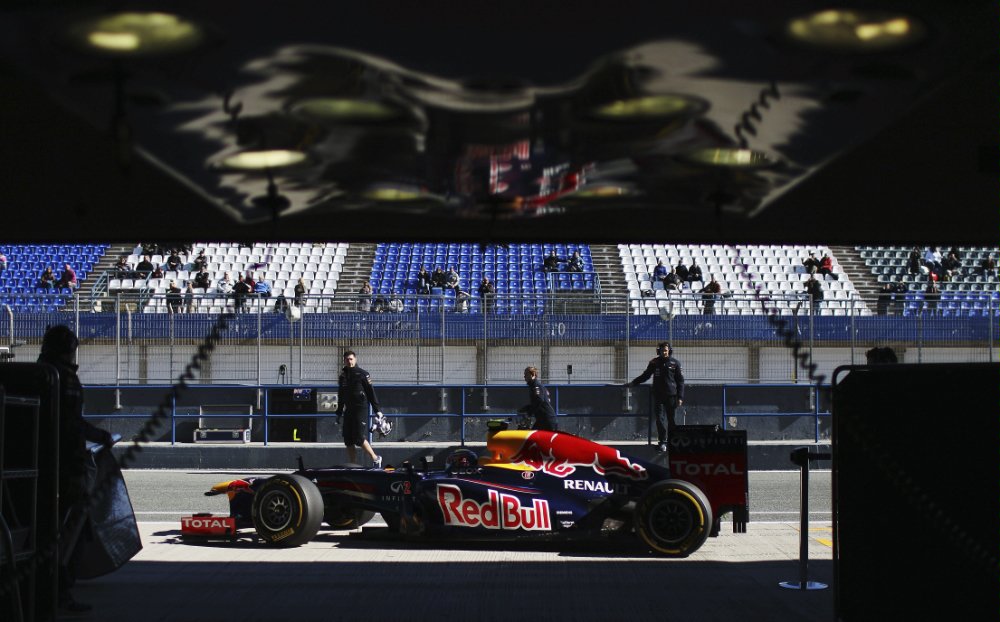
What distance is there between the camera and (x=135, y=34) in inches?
175

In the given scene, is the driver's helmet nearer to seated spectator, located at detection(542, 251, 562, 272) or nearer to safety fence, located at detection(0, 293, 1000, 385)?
safety fence, located at detection(0, 293, 1000, 385)

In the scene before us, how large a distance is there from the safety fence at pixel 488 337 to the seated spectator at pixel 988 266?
662 cm

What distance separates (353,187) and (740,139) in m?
2.51

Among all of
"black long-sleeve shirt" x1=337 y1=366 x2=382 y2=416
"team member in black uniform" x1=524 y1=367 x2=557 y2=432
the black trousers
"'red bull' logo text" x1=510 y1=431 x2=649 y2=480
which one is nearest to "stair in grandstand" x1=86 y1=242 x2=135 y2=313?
"black long-sleeve shirt" x1=337 y1=366 x2=382 y2=416

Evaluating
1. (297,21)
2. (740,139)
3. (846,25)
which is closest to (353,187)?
(740,139)

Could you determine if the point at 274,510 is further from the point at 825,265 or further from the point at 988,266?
the point at 825,265

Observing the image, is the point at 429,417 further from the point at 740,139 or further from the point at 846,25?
the point at 846,25

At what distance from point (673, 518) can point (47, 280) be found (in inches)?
982

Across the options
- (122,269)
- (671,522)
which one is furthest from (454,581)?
(122,269)

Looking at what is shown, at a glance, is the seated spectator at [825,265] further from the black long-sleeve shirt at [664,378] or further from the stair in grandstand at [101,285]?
the stair in grandstand at [101,285]

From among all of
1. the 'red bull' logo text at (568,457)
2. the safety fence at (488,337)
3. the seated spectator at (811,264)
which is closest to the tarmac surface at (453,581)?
the 'red bull' logo text at (568,457)

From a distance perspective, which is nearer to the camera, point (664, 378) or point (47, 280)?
point (664, 378)

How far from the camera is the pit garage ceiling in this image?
4375 millimetres

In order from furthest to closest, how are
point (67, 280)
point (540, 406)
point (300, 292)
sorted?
point (67, 280) → point (300, 292) → point (540, 406)
